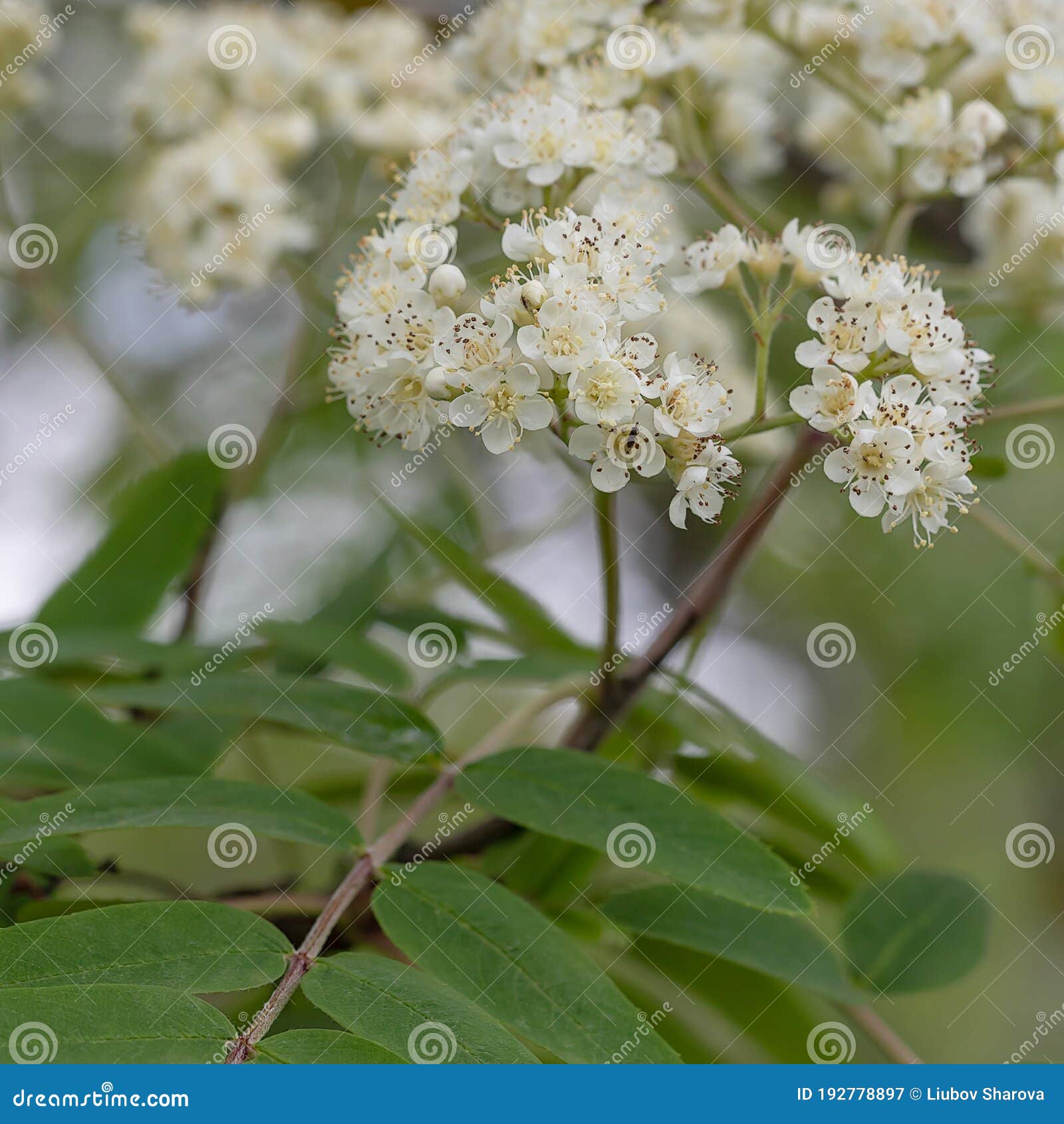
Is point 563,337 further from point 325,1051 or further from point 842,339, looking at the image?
point 325,1051

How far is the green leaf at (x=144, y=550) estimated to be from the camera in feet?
6.40

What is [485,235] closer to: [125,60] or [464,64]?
[464,64]

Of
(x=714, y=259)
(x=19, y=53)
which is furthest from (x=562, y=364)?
(x=19, y=53)

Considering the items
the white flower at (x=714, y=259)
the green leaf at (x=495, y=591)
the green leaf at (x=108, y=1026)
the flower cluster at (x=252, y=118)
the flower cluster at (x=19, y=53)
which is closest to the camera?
the green leaf at (x=108, y=1026)

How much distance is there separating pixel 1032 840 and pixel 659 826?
2179 mm

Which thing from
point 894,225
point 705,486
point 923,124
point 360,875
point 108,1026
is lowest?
point 108,1026

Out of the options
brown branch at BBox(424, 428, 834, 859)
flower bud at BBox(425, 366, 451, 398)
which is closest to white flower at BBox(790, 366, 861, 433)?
brown branch at BBox(424, 428, 834, 859)

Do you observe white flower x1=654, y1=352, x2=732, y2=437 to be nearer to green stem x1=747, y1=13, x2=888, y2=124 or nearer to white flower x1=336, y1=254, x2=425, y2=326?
white flower x1=336, y1=254, x2=425, y2=326

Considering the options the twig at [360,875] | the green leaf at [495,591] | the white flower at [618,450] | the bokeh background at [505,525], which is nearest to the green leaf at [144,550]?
the bokeh background at [505,525]

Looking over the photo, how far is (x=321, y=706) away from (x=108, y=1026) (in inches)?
23.1

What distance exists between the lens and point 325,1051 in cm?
101

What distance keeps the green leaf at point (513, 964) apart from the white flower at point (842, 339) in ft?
2.52

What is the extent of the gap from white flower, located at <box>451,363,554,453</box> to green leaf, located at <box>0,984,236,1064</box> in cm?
69

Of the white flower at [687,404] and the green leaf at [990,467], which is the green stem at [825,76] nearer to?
the green leaf at [990,467]
